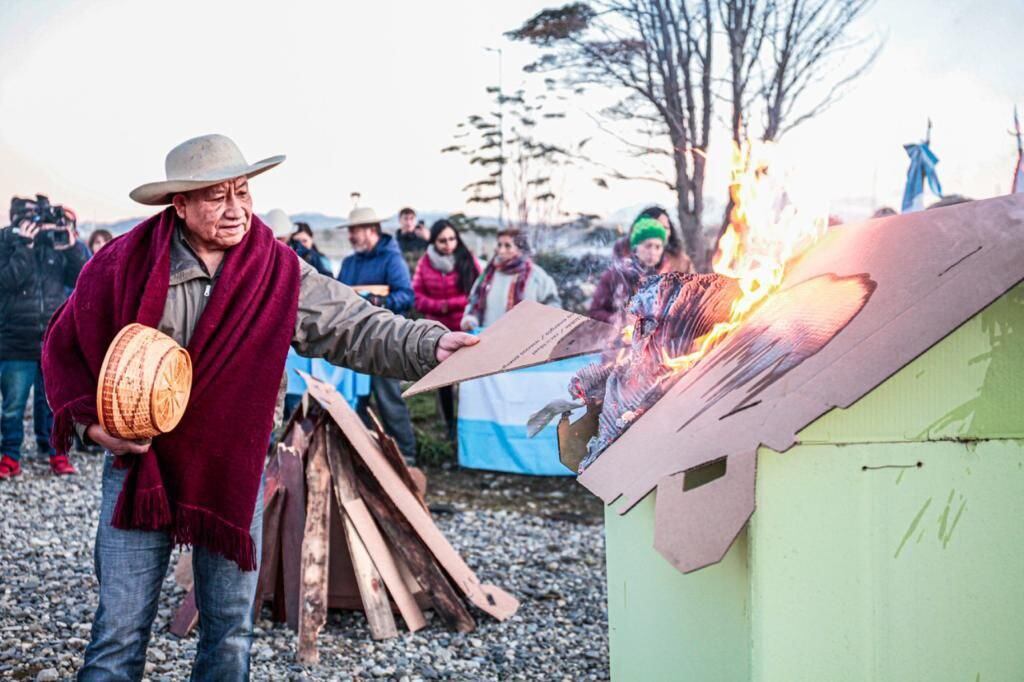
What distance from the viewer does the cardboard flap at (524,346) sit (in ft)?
8.55

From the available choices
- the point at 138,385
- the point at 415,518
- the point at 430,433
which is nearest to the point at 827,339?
the point at 138,385

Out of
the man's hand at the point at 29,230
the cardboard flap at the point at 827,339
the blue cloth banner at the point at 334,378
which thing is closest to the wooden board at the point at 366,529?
the cardboard flap at the point at 827,339

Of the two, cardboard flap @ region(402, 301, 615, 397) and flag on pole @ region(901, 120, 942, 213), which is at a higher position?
flag on pole @ region(901, 120, 942, 213)

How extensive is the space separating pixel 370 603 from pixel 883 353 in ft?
9.66

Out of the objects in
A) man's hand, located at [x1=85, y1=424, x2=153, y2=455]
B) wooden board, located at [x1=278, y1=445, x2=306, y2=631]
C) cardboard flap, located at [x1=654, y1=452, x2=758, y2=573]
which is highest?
man's hand, located at [x1=85, y1=424, x2=153, y2=455]

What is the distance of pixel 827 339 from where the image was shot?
204 centimetres

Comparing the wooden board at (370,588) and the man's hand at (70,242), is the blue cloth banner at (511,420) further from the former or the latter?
the man's hand at (70,242)

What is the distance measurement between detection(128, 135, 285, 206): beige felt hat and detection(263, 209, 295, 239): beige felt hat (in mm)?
5623

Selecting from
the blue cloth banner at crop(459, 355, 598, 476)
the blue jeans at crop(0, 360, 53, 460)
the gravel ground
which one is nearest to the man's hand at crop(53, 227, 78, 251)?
the blue jeans at crop(0, 360, 53, 460)

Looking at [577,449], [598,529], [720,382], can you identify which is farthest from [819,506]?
[598,529]

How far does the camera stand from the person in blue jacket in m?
7.31

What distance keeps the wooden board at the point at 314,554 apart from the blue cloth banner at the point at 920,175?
546cm

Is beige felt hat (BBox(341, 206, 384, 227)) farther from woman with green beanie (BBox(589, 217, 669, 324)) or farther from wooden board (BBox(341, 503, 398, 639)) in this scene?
wooden board (BBox(341, 503, 398, 639))

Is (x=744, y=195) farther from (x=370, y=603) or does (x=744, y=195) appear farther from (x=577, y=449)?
(x=370, y=603)
